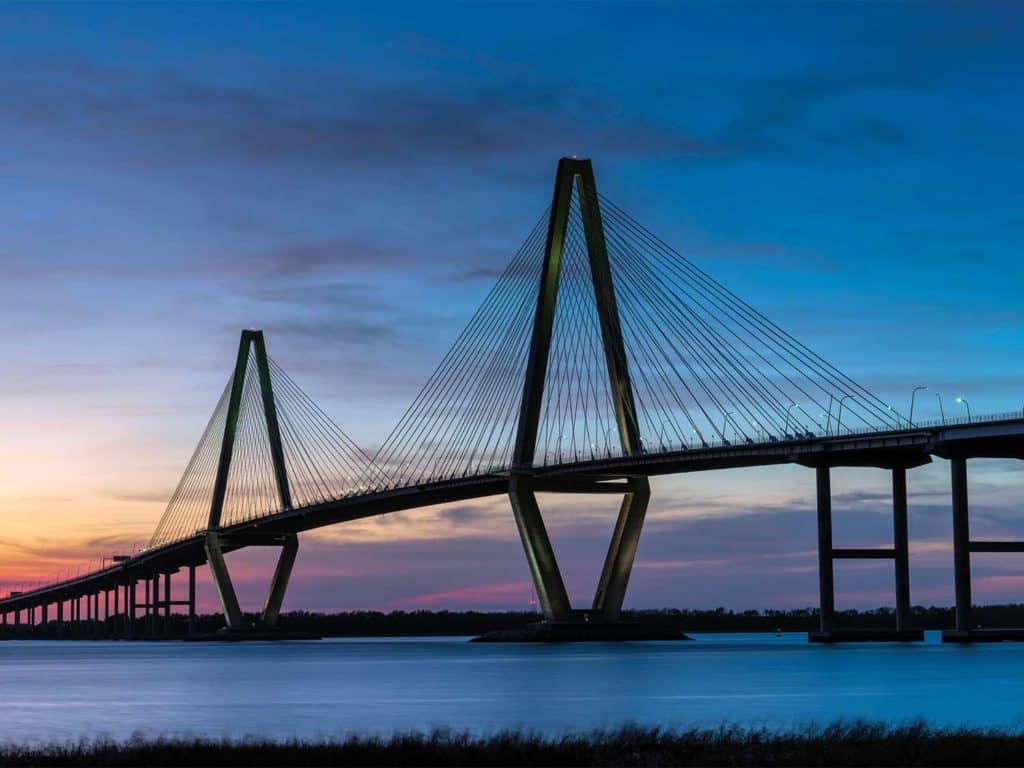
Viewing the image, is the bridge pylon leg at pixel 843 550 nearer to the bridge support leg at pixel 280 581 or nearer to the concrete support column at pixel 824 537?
the concrete support column at pixel 824 537

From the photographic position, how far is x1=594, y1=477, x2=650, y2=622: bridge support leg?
96.8 metres

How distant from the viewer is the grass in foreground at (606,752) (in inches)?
1059

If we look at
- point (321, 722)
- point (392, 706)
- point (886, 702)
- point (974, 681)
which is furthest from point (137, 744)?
point (974, 681)

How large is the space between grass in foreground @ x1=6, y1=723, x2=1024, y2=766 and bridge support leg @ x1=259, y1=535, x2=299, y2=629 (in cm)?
11855

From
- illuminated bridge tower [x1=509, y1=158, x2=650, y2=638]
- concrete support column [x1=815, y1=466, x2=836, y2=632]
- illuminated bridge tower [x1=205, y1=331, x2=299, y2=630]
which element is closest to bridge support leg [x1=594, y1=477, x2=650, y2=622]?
illuminated bridge tower [x1=509, y1=158, x2=650, y2=638]

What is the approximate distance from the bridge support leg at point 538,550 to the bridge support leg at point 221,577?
57.4m

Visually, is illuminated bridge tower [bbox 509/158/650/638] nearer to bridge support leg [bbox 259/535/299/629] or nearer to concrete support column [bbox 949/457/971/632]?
concrete support column [bbox 949/457/971/632]

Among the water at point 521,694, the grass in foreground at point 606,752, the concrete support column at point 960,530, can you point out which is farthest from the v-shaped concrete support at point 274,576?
the grass in foreground at point 606,752

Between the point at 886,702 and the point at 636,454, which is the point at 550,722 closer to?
the point at 886,702

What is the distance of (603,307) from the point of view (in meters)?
91.1

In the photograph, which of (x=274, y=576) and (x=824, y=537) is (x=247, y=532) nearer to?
(x=274, y=576)

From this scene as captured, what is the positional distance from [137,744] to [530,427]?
64.3 metres

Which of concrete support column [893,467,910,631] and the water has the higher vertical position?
concrete support column [893,467,910,631]

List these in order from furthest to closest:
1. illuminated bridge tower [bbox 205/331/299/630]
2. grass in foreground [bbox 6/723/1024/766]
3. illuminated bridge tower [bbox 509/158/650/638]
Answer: illuminated bridge tower [bbox 205/331/299/630] < illuminated bridge tower [bbox 509/158/650/638] < grass in foreground [bbox 6/723/1024/766]
